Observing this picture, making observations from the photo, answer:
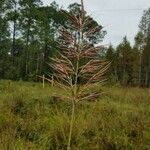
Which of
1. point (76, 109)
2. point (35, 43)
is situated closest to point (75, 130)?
point (76, 109)

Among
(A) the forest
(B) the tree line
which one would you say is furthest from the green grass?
(B) the tree line

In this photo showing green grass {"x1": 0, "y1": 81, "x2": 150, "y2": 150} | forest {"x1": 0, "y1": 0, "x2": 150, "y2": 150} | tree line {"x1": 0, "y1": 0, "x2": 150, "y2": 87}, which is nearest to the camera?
forest {"x1": 0, "y1": 0, "x2": 150, "y2": 150}

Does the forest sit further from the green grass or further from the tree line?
the tree line

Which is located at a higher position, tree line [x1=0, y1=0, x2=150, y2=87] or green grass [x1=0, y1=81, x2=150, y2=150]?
tree line [x1=0, y1=0, x2=150, y2=87]

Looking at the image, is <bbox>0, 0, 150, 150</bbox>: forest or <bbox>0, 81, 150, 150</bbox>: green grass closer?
<bbox>0, 0, 150, 150</bbox>: forest

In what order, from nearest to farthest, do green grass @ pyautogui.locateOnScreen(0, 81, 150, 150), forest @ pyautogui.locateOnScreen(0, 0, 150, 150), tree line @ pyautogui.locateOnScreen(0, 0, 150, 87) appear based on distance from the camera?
forest @ pyautogui.locateOnScreen(0, 0, 150, 150)
green grass @ pyautogui.locateOnScreen(0, 81, 150, 150)
tree line @ pyautogui.locateOnScreen(0, 0, 150, 87)

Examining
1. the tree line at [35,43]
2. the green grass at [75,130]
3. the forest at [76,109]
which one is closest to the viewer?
the forest at [76,109]

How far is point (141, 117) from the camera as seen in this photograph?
34.3ft

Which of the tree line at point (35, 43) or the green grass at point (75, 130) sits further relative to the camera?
the tree line at point (35, 43)

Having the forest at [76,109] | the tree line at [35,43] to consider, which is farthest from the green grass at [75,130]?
the tree line at [35,43]

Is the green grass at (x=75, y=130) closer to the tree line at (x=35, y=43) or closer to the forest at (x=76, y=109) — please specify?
the forest at (x=76, y=109)

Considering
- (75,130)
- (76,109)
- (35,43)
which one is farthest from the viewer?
(35,43)

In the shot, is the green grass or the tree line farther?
the tree line

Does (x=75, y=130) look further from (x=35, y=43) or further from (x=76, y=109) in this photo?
(x=35, y=43)
